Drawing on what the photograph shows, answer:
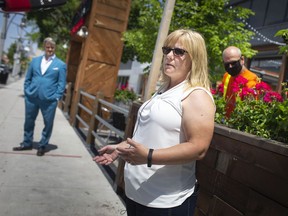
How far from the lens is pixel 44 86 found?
222 inches

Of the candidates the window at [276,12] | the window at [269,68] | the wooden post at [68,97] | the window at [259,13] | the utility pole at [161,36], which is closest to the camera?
the utility pole at [161,36]

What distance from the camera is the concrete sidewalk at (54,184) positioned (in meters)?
3.68

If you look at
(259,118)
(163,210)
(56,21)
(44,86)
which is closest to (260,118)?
(259,118)

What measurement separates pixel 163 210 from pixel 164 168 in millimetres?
210

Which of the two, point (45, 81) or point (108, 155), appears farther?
point (45, 81)

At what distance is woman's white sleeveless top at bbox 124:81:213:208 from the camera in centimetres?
176

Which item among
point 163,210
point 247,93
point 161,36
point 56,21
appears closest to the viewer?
point 163,210

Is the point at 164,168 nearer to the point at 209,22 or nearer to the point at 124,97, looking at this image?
the point at 209,22

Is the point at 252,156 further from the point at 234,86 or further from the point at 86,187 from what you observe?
the point at 86,187

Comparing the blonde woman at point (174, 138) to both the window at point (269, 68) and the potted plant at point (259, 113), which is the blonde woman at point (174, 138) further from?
the window at point (269, 68)

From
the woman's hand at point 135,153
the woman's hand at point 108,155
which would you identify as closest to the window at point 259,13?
the woman's hand at point 108,155

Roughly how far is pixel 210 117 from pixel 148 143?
35cm

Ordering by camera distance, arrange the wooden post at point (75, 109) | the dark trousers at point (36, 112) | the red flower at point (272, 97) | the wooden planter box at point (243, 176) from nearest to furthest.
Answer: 1. the wooden planter box at point (243, 176)
2. the red flower at point (272, 97)
3. the dark trousers at point (36, 112)
4. the wooden post at point (75, 109)

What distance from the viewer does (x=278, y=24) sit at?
1321 cm
